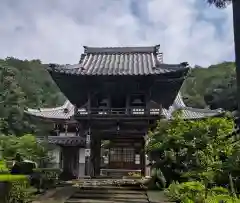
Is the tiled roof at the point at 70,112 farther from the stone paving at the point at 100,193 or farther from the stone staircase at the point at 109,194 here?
the stone staircase at the point at 109,194

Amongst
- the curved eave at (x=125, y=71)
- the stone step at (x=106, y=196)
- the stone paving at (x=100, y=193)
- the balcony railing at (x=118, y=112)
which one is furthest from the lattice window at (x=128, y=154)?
A: the stone step at (x=106, y=196)

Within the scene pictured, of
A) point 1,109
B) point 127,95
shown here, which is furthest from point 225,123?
point 1,109

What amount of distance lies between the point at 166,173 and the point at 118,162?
789 centimetres

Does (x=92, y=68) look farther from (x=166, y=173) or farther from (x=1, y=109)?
(x=1, y=109)

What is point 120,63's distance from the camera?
19484 mm

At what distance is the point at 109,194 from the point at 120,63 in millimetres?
9652

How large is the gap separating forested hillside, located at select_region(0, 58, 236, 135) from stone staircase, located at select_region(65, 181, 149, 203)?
19.5 metres

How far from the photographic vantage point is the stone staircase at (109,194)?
10.4 m

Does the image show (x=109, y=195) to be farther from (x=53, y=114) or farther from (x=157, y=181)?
(x=53, y=114)

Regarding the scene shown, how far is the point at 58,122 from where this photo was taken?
24.6 meters

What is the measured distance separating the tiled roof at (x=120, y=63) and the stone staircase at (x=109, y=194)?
578 centimetres

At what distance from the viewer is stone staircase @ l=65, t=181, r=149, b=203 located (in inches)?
411

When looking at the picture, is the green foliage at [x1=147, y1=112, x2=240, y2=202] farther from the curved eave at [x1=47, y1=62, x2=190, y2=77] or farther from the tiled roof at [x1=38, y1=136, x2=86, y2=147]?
the tiled roof at [x1=38, y1=136, x2=86, y2=147]

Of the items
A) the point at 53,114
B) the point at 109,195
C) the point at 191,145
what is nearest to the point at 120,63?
the point at 53,114
